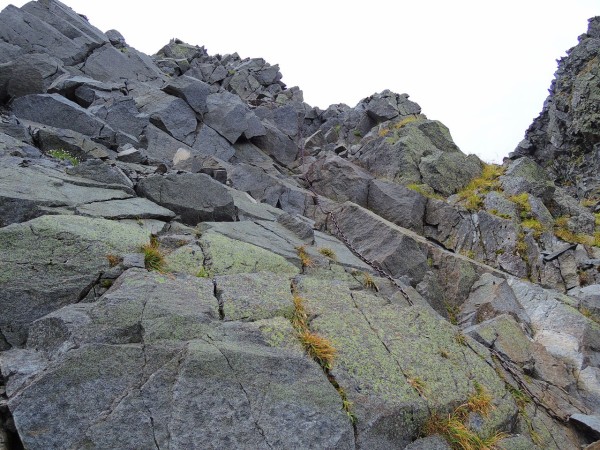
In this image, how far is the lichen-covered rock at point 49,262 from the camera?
24.6 feet

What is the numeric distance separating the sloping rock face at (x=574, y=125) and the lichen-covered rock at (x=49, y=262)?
102ft

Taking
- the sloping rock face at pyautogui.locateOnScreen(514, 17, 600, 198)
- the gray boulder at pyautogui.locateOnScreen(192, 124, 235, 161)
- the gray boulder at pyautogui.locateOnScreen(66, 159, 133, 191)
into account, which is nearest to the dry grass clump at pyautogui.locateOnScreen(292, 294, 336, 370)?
the gray boulder at pyautogui.locateOnScreen(66, 159, 133, 191)

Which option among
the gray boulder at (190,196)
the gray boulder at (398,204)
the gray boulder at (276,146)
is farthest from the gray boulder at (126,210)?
the gray boulder at (276,146)

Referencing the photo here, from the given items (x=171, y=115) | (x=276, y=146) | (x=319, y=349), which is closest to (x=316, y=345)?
(x=319, y=349)

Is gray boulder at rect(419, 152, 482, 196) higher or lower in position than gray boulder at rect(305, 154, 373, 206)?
higher

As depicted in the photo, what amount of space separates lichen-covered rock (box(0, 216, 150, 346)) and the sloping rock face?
31214 mm

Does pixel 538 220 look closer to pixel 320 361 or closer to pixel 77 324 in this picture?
pixel 320 361

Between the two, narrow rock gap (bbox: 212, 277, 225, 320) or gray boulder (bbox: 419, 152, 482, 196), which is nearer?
narrow rock gap (bbox: 212, 277, 225, 320)

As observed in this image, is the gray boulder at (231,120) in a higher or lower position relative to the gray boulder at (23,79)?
higher

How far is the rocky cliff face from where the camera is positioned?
5902 mm

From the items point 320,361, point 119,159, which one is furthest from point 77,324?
point 119,159

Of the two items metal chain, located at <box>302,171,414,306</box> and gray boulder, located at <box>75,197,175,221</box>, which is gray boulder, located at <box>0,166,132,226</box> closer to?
gray boulder, located at <box>75,197,175,221</box>

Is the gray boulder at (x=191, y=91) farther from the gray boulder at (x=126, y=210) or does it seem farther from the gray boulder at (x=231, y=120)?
the gray boulder at (x=126, y=210)

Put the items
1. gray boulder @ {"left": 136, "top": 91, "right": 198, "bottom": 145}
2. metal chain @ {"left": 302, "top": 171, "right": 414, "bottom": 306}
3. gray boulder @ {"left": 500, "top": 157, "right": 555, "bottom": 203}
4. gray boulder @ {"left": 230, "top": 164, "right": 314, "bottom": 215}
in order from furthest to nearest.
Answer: gray boulder @ {"left": 136, "top": 91, "right": 198, "bottom": 145} < gray boulder @ {"left": 500, "top": 157, "right": 555, "bottom": 203} < gray boulder @ {"left": 230, "top": 164, "right": 314, "bottom": 215} < metal chain @ {"left": 302, "top": 171, "right": 414, "bottom": 306}
